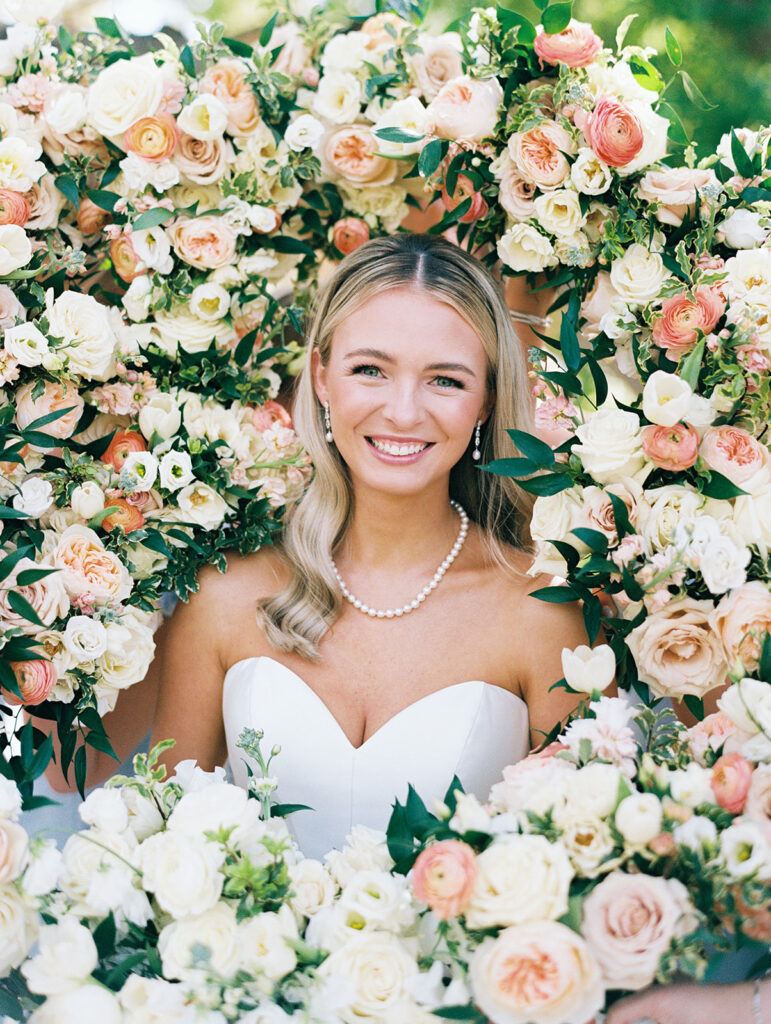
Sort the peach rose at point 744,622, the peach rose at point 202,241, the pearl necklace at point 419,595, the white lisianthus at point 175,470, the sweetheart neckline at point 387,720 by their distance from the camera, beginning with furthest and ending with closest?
the pearl necklace at point 419,595, the sweetheart neckline at point 387,720, the peach rose at point 202,241, the white lisianthus at point 175,470, the peach rose at point 744,622

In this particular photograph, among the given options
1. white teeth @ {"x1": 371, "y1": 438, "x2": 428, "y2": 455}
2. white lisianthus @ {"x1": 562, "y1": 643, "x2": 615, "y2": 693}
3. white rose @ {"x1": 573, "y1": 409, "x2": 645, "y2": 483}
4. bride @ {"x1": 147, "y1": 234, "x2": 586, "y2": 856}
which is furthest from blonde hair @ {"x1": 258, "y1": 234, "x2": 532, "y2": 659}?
white lisianthus @ {"x1": 562, "y1": 643, "x2": 615, "y2": 693}

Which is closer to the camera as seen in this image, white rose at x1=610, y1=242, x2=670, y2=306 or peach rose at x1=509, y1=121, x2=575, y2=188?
white rose at x1=610, y1=242, x2=670, y2=306

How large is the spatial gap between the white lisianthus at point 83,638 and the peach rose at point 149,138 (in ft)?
3.77

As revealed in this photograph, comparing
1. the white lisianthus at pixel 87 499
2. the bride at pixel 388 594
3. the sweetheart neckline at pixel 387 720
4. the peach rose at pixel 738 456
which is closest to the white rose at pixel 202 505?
the white lisianthus at pixel 87 499

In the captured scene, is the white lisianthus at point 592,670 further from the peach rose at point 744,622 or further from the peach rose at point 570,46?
the peach rose at point 570,46

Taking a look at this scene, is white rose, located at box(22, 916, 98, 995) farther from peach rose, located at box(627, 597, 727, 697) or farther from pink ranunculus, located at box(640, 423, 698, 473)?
pink ranunculus, located at box(640, 423, 698, 473)

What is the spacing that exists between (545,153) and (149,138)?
3.19ft

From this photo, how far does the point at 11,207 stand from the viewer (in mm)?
2346

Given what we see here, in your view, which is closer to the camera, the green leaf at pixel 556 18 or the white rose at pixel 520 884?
the white rose at pixel 520 884

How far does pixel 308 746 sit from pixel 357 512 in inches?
28.3

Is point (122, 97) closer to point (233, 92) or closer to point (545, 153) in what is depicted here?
point (233, 92)

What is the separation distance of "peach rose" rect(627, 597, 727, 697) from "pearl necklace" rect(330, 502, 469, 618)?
902 millimetres

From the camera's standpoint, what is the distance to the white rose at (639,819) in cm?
155

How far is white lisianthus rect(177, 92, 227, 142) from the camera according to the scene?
8.24 feet
